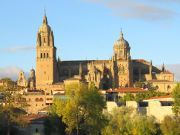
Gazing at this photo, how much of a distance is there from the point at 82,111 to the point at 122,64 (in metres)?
73.0

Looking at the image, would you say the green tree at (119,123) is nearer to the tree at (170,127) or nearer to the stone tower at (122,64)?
the tree at (170,127)

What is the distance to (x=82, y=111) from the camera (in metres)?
77.4

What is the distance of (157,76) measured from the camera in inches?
6033

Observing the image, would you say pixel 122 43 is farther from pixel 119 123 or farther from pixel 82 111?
pixel 82 111

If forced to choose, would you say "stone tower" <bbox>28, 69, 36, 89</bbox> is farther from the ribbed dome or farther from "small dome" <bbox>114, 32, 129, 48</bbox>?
"small dome" <bbox>114, 32, 129, 48</bbox>

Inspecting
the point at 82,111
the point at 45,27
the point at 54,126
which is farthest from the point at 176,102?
the point at 45,27

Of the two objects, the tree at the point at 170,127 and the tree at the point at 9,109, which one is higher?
the tree at the point at 9,109

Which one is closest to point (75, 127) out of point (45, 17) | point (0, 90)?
point (0, 90)

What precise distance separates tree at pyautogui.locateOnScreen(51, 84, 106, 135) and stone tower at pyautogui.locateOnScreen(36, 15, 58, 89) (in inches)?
2704

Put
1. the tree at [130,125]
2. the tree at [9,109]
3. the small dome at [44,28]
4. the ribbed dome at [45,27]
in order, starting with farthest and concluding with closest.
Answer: the ribbed dome at [45,27]
the small dome at [44,28]
the tree at [130,125]
the tree at [9,109]

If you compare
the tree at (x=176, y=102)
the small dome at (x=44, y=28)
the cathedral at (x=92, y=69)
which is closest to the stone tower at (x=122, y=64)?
the cathedral at (x=92, y=69)

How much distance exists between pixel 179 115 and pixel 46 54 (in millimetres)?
69923

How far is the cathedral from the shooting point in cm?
14575

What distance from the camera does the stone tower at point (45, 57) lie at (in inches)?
5822
